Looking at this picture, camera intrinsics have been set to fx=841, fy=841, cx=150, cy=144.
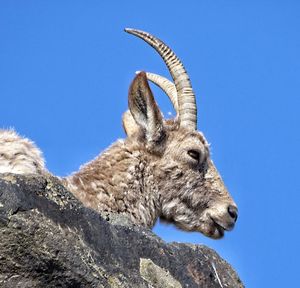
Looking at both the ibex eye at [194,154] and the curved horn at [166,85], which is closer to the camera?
the ibex eye at [194,154]

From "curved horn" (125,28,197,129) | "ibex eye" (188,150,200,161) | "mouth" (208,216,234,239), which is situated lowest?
"mouth" (208,216,234,239)

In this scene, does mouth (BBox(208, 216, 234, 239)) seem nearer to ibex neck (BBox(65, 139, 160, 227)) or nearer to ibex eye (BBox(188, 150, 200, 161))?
ibex eye (BBox(188, 150, 200, 161))

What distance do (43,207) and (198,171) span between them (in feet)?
17.4

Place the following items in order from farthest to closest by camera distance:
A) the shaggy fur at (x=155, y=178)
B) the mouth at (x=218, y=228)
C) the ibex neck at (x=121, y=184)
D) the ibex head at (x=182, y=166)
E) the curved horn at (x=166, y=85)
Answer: the curved horn at (x=166, y=85), the mouth at (x=218, y=228), the ibex head at (x=182, y=166), the shaggy fur at (x=155, y=178), the ibex neck at (x=121, y=184)

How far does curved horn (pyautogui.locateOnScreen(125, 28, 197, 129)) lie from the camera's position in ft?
34.6

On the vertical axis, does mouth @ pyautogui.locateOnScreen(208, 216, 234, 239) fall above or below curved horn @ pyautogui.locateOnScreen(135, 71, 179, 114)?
below

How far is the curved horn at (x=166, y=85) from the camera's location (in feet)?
38.0

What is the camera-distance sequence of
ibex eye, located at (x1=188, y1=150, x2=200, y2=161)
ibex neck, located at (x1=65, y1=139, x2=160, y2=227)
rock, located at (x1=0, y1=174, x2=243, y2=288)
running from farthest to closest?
ibex eye, located at (x1=188, y1=150, x2=200, y2=161) → ibex neck, located at (x1=65, y1=139, x2=160, y2=227) → rock, located at (x1=0, y1=174, x2=243, y2=288)

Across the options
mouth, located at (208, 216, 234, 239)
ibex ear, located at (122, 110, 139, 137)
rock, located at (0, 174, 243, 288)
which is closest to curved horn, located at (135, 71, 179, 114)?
ibex ear, located at (122, 110, 139, 137)

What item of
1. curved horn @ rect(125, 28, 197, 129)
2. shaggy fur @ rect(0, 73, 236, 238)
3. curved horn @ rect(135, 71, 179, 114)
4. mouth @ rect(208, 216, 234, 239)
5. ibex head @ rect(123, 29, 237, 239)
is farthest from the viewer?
A: curved horn @ rect(135, 71, 179, 114)

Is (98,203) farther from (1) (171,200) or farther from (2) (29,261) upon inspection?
(2) (29,261)

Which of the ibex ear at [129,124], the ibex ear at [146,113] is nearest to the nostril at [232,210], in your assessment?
the ibex ear at [146,113]

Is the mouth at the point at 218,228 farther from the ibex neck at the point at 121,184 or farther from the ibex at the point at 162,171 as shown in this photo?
the ibex neck at the point at 121,184

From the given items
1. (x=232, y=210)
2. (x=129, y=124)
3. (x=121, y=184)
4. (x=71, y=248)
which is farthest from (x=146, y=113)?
(x=71, y=248)
